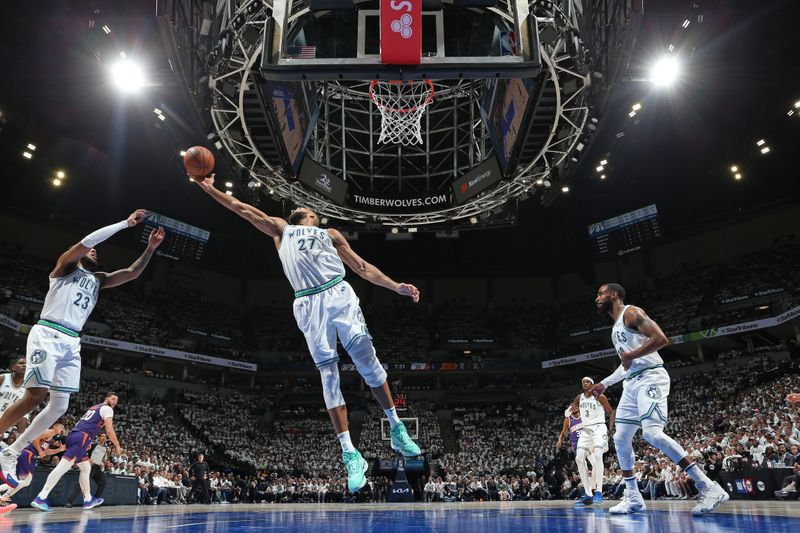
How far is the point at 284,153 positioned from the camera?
14.8 meters

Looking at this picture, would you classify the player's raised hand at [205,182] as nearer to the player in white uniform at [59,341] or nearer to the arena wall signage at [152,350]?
the player in white uniform at [59,341]

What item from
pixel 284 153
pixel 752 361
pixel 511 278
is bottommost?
pixel 752 361

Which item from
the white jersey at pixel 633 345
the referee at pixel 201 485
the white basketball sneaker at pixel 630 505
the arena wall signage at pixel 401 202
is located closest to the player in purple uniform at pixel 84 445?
the white basketball sneaker at pixel 630 505

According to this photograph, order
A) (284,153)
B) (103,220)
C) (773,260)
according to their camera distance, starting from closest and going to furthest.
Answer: (284,153)
(773,260)
(103,220)

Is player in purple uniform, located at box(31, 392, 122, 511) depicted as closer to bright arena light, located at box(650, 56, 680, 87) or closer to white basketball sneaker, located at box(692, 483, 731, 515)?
white basketball sneaker, located at box(692, 483, 731, 515)

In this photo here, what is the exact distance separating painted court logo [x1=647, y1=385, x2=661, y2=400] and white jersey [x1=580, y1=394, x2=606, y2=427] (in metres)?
4.02

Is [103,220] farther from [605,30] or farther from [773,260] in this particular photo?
[773,260]

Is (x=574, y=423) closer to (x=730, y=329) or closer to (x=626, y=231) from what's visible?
(x=730, y=329)

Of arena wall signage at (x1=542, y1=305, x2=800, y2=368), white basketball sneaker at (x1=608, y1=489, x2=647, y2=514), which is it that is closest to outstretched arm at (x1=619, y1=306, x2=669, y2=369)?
white basketball sneaker at (x1=608, y1=489, x2=647, y2=514)

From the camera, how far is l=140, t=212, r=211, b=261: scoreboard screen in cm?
3020

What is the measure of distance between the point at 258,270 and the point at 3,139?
18.2m

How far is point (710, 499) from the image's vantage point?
5.14 meters

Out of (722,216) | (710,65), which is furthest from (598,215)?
(710,65)

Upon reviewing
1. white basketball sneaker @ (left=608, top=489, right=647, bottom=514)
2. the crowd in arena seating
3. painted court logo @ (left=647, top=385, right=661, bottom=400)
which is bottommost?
white basketball sneaker @ (left=608, top=489, right=647, bottom=514)
